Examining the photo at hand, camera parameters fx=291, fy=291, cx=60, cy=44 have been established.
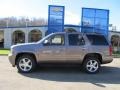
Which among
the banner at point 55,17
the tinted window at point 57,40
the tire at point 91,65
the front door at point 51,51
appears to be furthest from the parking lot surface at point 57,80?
the banner at point 55,17

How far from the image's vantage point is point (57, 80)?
1120cm

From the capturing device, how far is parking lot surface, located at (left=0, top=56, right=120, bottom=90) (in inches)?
385

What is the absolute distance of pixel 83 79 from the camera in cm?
1162

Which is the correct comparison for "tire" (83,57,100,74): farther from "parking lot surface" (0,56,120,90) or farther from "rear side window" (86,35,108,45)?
"rear side window" (86,35,108,45)

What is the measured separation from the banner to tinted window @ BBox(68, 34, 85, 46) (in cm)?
1478

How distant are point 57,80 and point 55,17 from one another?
17.5 meters

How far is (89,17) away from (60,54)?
17415 millimetres

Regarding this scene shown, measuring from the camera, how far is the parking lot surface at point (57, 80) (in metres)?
9.79

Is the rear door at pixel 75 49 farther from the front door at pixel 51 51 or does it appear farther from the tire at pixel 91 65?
the tire at pixel 91 65

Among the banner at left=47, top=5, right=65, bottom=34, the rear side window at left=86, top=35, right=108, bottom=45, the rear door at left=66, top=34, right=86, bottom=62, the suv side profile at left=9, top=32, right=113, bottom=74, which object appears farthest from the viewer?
the banner at left=47, top=5, right=65, bottom=34

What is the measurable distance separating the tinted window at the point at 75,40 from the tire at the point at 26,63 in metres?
1.90

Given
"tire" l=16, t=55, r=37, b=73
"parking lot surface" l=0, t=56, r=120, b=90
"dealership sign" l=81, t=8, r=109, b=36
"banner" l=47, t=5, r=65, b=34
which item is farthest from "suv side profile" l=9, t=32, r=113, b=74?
"dealership sign" l=81, t=8, r=109, b=36

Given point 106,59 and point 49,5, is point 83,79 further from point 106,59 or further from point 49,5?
point 49,5

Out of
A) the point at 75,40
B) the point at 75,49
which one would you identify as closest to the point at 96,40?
the point at 75,40
